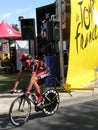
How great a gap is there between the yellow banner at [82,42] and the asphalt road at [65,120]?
4.63 metres

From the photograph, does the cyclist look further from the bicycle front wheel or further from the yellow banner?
the yellow banner

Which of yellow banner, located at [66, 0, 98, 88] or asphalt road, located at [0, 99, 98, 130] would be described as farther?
yellow banner, located at [66, 0, 98, 88]

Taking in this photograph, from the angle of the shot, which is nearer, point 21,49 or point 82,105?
point 82,105

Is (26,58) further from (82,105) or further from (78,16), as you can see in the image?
(78,16)

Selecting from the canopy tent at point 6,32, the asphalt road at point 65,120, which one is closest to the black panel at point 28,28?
the asphalt road at point 65,120

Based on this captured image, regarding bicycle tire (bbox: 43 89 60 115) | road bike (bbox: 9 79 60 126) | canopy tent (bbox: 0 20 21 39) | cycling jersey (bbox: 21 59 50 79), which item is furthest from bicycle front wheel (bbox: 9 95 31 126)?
canopy tent (bbox: 0 20 21 39)

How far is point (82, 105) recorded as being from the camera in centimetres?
1274

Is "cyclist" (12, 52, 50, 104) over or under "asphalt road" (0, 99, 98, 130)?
over

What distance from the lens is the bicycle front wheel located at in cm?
959

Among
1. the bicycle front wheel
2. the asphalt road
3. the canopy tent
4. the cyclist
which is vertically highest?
the canopy tent

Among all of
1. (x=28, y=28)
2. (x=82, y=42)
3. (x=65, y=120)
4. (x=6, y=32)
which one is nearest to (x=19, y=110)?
(x=65, y=120)

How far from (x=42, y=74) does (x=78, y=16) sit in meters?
7.11

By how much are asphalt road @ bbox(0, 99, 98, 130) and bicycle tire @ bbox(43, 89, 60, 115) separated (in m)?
0.14

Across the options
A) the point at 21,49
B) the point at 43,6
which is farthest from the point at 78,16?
the point at 21,49
